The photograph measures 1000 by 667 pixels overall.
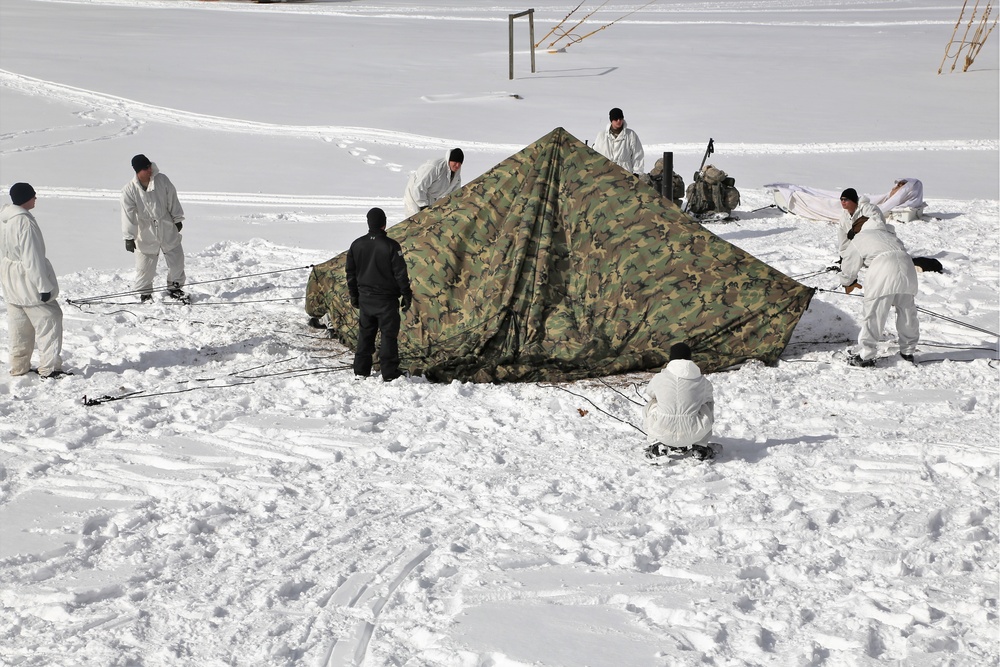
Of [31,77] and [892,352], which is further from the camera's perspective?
[31,77]

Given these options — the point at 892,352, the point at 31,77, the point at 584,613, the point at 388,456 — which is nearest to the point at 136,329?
the point at 388,456

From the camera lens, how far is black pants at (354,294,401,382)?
751 cm

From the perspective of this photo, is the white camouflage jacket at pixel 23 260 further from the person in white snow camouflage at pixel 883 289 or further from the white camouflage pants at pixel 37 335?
the person in white snow camouflage at pixel 883 289

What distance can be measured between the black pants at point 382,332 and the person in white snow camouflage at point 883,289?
142 inches

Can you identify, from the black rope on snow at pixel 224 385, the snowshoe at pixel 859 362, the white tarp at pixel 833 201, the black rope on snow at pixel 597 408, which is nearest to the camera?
the black rope on snow at pixel 597 408

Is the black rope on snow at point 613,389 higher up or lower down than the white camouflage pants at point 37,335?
lower down

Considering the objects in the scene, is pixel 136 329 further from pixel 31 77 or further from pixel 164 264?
pixel 31 77

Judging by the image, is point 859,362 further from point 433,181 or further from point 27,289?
point 27,289

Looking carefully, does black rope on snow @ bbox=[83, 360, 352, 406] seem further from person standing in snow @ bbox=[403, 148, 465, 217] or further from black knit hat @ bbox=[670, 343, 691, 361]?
black knit hat @ bbox=[670, 343, 691, 361]

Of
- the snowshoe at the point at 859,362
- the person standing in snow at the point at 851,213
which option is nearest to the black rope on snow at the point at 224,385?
the snowshoe at the point at 859,362

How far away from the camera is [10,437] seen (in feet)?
21.5

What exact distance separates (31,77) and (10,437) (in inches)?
771

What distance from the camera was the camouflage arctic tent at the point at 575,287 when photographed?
7730 mm

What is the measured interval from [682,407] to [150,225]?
5.75 meters
